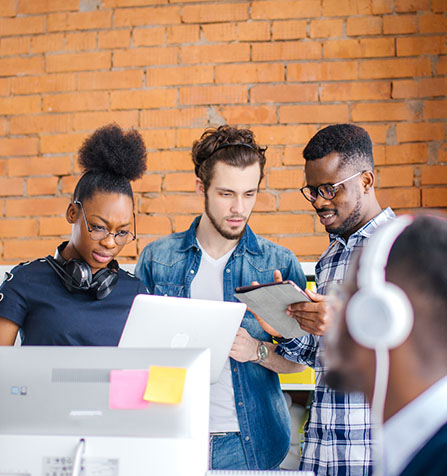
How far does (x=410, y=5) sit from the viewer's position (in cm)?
257

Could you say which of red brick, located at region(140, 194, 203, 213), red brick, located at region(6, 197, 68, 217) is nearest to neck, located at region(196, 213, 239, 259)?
red brick, located at region(140, 194, 203, 213)

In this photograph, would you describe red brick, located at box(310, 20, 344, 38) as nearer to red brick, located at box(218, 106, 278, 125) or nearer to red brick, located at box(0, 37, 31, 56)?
red brick, located at box(218, 106, 278, 125)

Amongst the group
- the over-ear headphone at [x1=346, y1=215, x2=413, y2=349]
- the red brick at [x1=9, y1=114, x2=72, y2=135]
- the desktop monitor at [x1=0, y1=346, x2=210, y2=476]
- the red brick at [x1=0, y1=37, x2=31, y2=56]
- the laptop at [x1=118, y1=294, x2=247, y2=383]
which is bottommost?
the desktop monitor at [x1=0, y1=346, x2=210, y2=476]

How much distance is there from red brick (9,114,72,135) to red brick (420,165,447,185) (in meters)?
1.65

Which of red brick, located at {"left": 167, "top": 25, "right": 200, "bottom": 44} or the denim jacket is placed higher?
red brick, located at {"left": 167, "top": 25, "right": 200, "bottom": 44}

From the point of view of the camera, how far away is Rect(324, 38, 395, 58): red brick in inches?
101

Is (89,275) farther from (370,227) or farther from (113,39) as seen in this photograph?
(113,39)

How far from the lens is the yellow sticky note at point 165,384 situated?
3.35ft

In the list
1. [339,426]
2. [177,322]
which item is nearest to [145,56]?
[177,322]

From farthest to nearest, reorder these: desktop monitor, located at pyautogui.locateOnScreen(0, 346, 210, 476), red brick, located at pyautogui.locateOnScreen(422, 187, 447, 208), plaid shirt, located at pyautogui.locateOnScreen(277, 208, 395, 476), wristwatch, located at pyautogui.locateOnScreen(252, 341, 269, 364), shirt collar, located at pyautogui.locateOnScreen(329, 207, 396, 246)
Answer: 1. red brick, located at pyautogui.locateOnScreen(422, 187, 447, 208)
2. wristwatch, located at pyautogui.locateOnScreen(252, 341, 269, 364)
3. shirt collar, located at pyautogui.locateOnScreen(329, 207, 396, 246)
4. plaid shirt, located at pyautogui.locateOnScreen(277, 208, 395, 476)
5. desktop monitor, located at pyautogui.locateOnScreen(0, 346, 210, 476)

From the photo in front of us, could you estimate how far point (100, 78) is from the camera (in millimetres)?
2709

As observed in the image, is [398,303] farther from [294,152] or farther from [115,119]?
[115,119]

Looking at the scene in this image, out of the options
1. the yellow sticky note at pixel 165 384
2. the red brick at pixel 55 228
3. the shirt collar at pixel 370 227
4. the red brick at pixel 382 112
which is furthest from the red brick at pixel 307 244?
the yellow sticky note at pixel 165 384

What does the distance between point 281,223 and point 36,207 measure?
1.16m
